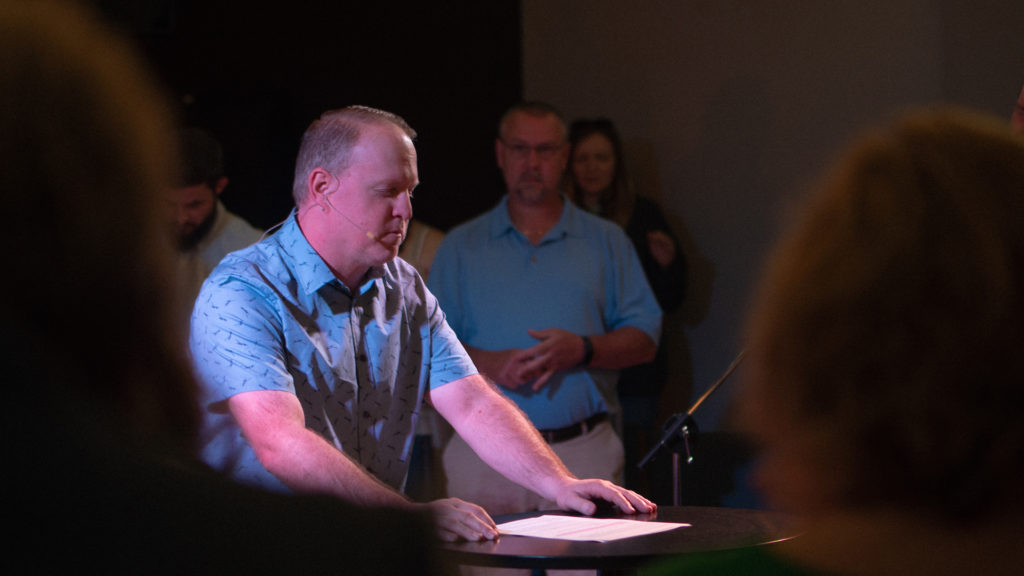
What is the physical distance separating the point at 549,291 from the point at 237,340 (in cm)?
161

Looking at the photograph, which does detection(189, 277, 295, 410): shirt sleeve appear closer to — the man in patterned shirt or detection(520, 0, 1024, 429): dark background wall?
the man in patterned shirt

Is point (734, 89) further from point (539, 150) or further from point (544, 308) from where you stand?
point (544, 308)

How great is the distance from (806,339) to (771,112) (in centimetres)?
355

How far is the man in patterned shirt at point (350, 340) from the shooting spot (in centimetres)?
214

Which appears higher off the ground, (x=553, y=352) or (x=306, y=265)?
(x=306, y=265)

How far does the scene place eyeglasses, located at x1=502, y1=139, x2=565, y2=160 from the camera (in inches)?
148

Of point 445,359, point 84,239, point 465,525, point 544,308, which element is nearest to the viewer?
point 84,239

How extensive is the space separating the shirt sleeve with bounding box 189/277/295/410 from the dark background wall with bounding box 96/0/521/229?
2.13 meters

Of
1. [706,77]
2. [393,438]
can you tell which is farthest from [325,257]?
[706,77]

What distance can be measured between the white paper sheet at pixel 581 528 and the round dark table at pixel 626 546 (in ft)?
0.11

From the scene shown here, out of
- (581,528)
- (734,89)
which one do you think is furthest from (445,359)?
(734,89)

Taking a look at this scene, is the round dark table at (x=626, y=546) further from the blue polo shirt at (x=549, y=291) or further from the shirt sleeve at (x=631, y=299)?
the shirt sleeve at (x=631, y=299)

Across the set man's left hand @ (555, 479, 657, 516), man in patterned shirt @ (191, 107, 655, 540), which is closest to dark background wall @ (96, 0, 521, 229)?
man in patterned shirt @ (191, 107, 655, 540)

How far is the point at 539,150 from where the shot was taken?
3.75 metres
